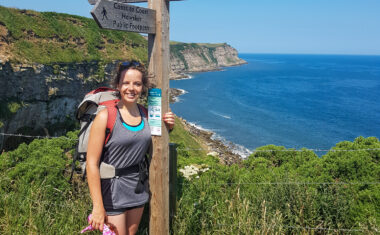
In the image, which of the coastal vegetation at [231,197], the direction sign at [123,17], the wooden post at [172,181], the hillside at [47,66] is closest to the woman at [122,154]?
the direction sign at [123,17]

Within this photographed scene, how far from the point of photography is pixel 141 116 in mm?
3014

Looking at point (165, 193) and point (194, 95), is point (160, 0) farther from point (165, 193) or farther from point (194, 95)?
point (194, 95)

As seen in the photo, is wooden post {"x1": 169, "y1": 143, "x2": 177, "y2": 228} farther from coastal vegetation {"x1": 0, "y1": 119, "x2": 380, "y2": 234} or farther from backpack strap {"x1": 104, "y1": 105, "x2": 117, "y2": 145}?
backpack strap {"x1": 104, "y1": 105, "x2": 117, "y2": 145}

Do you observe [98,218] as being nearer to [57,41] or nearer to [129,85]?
[129,85]

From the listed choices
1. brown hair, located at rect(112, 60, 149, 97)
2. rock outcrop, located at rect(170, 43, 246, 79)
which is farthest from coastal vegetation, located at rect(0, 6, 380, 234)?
rock outcrop, located at rect(170, 43, 246, 79)

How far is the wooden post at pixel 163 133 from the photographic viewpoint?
3.14 meters

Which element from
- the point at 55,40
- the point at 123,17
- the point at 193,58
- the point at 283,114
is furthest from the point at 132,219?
the point at 193,58

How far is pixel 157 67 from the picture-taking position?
3.19m

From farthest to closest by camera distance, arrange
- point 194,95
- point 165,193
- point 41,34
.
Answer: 1. point 194,95
2. point 41,34
3. point 165,193

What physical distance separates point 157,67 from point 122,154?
101cm

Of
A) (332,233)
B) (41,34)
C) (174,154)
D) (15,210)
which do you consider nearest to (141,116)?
(174,154)

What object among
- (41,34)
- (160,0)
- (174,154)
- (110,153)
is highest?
(41,34)

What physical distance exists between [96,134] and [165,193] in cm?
117

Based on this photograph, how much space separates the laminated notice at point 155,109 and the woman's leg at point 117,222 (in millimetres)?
905
